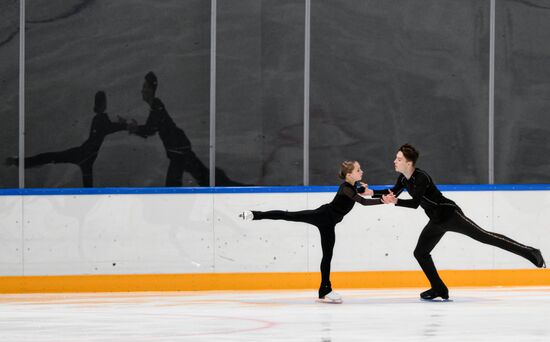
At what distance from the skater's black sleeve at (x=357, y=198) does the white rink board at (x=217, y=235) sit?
2.04 m

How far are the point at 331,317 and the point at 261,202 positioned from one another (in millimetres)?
3597

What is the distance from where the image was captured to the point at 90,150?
13516mm

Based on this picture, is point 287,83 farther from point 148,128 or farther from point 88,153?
point 88,153

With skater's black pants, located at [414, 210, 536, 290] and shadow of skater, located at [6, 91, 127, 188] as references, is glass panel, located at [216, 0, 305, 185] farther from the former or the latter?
skater's black pants, located at [414, 210, 536, 290]

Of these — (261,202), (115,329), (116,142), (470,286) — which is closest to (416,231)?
(470,286)

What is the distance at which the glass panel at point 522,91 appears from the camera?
46.1 feet

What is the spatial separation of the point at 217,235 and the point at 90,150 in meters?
2.35

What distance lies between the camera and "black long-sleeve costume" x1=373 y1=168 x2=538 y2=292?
9.76 meters

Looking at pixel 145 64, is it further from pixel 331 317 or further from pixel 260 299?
pixel 331 317

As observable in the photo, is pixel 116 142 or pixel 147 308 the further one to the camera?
pixel 116 142

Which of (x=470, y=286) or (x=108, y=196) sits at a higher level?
(x=108, y=196)

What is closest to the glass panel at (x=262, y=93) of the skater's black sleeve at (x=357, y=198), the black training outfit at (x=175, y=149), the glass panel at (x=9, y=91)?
the black training outfit at (x=175, y=149)

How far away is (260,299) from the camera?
34.7 feet

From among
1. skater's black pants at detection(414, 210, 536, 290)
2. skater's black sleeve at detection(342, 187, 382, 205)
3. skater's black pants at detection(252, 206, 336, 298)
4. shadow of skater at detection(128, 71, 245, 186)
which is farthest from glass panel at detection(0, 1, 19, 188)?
skater's black pants at detection(414, 210, 536, 290)
